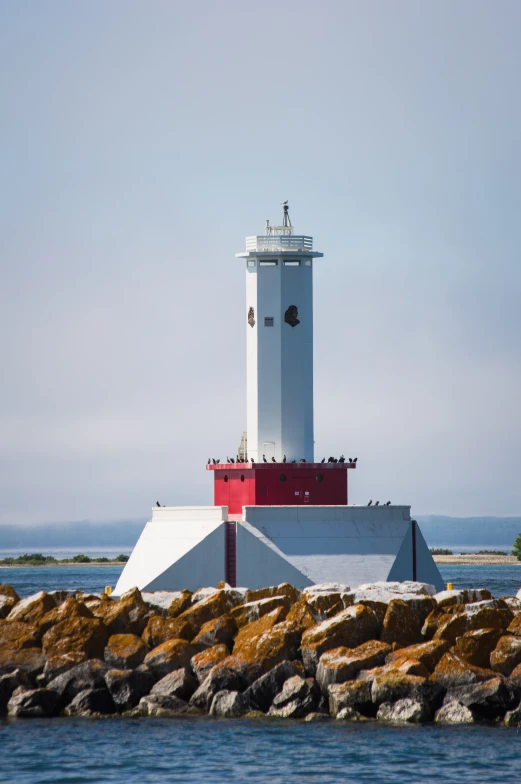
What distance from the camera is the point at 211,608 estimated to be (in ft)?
95.8

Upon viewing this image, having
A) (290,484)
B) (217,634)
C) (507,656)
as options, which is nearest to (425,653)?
(507,656)

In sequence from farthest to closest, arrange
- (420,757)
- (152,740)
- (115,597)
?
(115,597), (152,740), (420,757)

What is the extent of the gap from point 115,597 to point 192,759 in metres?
18.3

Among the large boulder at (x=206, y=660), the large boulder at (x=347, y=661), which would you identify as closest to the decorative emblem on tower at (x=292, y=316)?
the large boulder at (x=206, y=660)

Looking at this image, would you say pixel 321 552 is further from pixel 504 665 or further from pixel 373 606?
pixel 504 665

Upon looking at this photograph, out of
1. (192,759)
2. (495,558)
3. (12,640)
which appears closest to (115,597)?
(12,640)

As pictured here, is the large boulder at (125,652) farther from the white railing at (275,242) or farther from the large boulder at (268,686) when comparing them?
the white railing at (275,242)

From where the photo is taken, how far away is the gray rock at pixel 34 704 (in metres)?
25.6

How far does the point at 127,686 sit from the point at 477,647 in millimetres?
6189

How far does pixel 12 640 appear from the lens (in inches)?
1102

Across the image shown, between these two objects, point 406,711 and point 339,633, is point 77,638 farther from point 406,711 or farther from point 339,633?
point 406,711

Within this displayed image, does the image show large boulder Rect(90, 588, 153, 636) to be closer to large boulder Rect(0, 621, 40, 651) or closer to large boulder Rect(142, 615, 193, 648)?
large boulder Rect(142, 615, 193, 648)

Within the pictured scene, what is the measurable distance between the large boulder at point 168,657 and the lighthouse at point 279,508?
1071 centimetres

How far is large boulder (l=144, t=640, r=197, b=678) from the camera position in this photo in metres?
26.4
